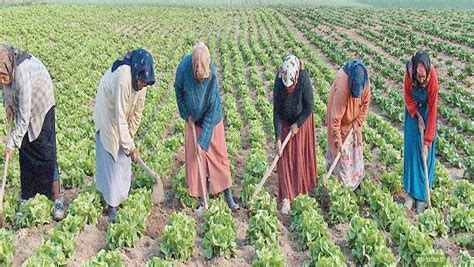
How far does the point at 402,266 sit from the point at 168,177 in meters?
3.71

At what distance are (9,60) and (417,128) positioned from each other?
4670mm

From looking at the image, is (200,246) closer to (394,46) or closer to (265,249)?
(265,249)

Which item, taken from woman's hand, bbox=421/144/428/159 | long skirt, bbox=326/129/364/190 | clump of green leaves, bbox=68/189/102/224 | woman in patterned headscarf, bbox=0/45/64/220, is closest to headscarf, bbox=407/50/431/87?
woman's hand, bbox=421/144/428/159

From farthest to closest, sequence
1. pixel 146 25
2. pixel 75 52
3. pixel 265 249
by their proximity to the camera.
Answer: pixel 146 25 < pixel 75 52 < pixel 265 249

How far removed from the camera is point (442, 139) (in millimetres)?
9719

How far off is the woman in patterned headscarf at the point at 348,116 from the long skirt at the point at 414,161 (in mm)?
588

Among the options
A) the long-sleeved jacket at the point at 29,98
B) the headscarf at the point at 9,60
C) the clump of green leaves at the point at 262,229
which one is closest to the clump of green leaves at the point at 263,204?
the clump of green leaves at the point at 262,229

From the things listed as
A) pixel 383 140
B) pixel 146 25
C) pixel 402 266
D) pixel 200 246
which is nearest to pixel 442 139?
pixel 383 140

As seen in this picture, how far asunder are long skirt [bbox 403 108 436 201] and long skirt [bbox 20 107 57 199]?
4217 millimetres

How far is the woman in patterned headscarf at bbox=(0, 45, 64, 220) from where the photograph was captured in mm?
5547

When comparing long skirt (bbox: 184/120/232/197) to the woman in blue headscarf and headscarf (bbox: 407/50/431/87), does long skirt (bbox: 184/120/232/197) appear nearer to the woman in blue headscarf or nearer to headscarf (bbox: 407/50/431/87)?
the woman in blue headscarf

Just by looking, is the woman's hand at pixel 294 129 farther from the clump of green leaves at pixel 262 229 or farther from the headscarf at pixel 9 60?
the headscarf at pixel 9 60

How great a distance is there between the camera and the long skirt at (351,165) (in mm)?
7020

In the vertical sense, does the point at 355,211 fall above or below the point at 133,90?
below
